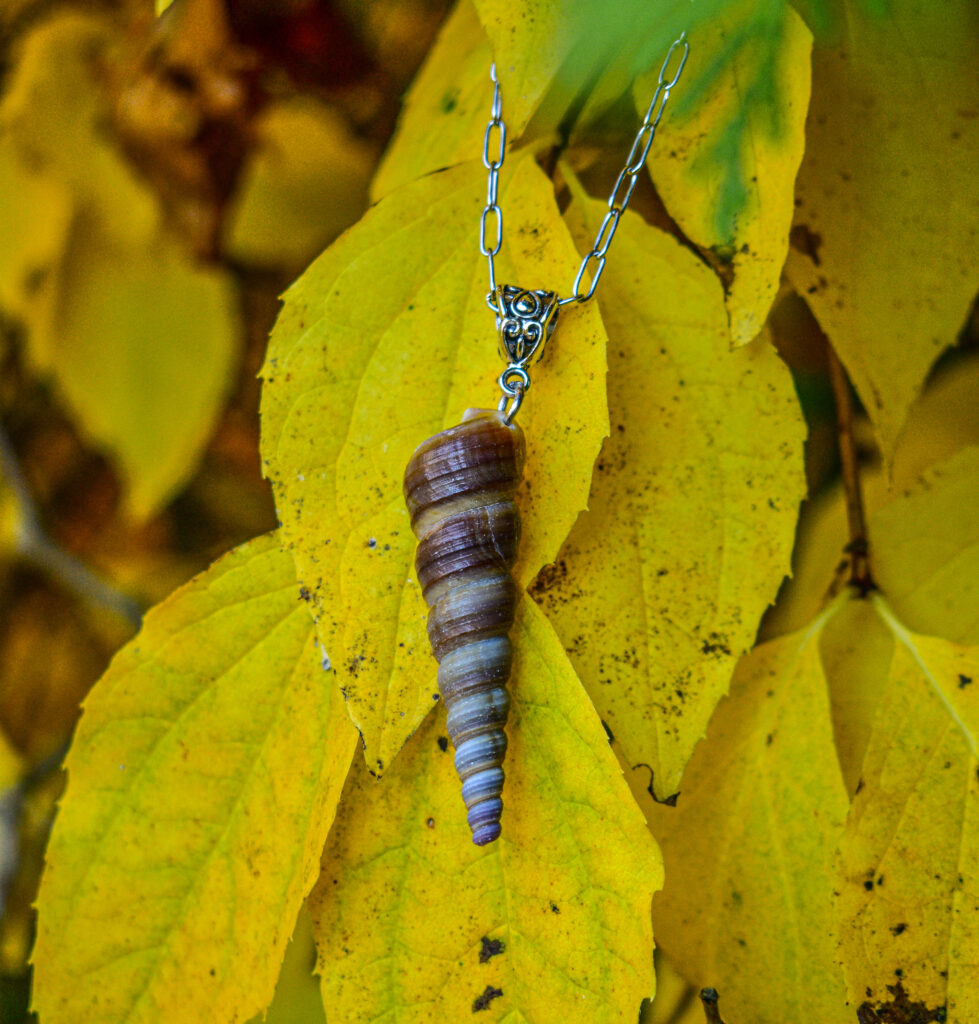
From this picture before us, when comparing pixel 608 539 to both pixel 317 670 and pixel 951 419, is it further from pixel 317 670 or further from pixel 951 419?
pixel 951 419

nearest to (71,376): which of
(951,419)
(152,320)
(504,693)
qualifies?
(152,320)

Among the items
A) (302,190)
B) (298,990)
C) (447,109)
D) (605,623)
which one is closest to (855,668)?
(605,623)

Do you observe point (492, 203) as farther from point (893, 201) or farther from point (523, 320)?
point (893, 201)

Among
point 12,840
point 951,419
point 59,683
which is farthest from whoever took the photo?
point 59,683

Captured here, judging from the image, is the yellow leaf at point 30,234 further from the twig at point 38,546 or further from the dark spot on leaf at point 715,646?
the dark spot on leaf at point 715,646

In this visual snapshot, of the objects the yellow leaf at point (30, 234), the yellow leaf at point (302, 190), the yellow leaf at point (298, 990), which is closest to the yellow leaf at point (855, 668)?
the yellow leaf at point (298, 990)

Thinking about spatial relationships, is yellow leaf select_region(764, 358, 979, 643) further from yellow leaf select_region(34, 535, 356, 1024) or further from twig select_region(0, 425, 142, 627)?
twig select_region(0, 425, 142, 627)

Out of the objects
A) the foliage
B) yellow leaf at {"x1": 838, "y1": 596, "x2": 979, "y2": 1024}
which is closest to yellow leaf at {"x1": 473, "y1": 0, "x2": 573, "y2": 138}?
the foliage
